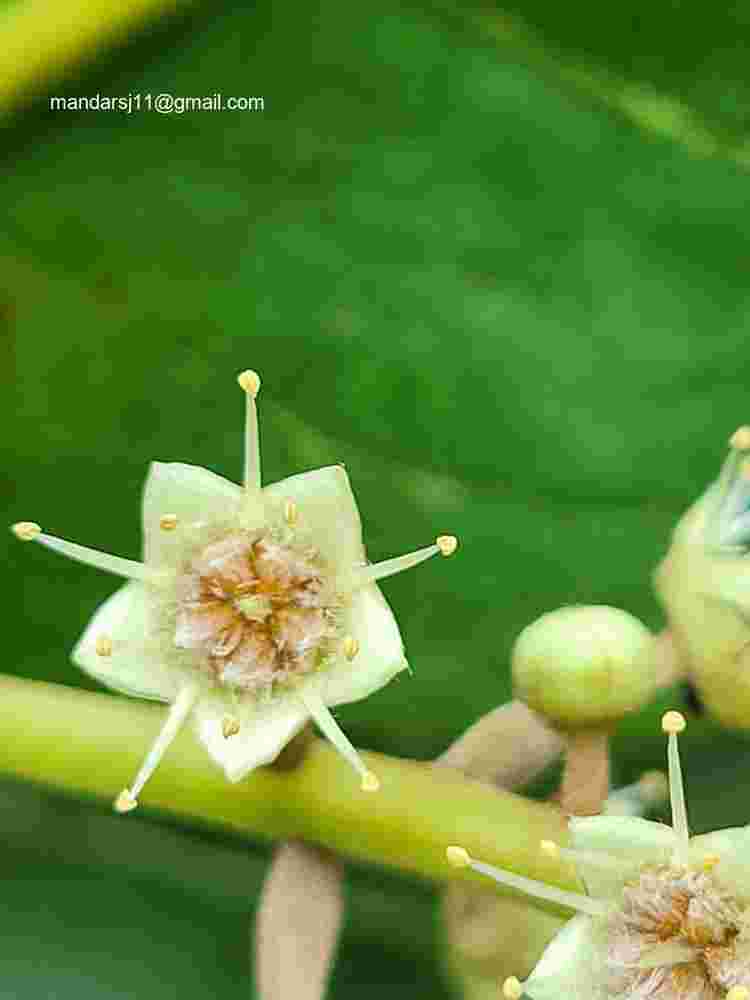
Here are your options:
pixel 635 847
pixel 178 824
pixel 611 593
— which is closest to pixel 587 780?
pixel 635 847

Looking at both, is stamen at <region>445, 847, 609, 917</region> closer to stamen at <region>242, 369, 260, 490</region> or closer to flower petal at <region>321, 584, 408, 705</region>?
flower petal at <region>321, 584, 408, 705</region>

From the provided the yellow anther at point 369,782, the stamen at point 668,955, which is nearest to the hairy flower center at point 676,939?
the stamen at point 668,955

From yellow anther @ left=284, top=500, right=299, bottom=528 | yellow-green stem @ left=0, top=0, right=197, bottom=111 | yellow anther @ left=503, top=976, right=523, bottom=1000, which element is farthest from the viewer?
yellow-green stem @ left=0, top=0, right=197, bottom=111

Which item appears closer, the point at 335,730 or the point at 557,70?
the point at 335,730

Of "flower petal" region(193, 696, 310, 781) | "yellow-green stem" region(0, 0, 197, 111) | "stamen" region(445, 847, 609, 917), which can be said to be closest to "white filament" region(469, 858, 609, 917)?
"stamen" region(445, 847, 609, 917)

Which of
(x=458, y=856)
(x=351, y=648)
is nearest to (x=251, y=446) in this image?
(x=351, y=648)

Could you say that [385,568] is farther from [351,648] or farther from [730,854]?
[730,854]

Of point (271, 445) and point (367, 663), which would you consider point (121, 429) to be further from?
point (367, 663)

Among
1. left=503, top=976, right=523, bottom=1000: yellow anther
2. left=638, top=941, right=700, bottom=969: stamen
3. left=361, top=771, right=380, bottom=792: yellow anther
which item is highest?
left=361, top=771, right=380, bottom=792: yellow anther
